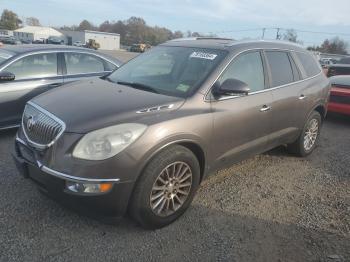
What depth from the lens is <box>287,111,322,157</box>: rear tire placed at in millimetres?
5641

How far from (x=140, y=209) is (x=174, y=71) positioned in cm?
173

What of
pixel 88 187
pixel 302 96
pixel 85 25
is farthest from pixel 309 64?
pixel 85 25

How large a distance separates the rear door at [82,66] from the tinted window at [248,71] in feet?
11.3

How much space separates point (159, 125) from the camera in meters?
3.23

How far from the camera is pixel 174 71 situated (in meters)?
4.19

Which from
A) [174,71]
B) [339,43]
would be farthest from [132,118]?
[339,43]

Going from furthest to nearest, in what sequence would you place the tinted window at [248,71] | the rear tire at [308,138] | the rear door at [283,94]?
the rear tire at [308,138]
the rear door at [283,94]
the tinted window at [248,71]

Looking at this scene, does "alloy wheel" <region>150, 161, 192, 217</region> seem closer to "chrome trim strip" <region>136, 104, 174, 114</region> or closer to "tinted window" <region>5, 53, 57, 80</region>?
"chrome trim strip" <region>136, 104, 174, 114</region>

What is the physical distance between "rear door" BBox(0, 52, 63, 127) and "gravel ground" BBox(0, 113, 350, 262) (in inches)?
43.5

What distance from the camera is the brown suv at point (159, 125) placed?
301 centimetres

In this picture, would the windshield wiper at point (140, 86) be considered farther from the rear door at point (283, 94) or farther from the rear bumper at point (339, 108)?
the rear bumper at point (339, 108)

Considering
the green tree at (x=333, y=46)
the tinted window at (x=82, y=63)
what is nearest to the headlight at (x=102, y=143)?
the tinted window at (x=82, y=63)

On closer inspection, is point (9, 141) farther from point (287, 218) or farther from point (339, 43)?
point (339, 43)

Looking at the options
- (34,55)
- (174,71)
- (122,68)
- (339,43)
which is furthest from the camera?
(339,43)
